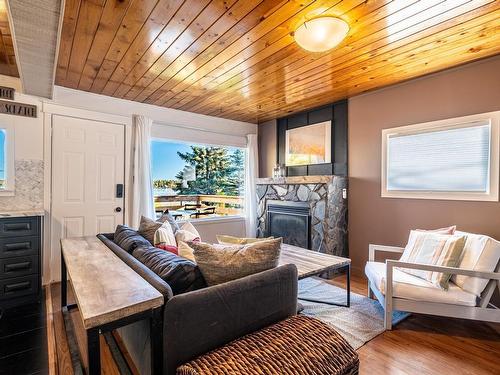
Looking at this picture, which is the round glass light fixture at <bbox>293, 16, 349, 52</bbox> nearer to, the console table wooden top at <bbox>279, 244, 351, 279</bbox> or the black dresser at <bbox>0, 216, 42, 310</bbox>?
the console table wooden top at <bbox>279, 244, 351, 279</bbox>

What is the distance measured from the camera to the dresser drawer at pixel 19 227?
2625 mm

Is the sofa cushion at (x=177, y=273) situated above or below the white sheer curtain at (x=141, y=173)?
below

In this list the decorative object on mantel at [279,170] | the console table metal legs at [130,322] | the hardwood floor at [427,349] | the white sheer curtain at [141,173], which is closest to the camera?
the console table metal legs at [130,322]

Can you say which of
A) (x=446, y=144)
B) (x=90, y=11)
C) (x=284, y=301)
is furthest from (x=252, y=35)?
(x=446, y=144)

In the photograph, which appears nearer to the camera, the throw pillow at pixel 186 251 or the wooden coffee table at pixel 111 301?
the wooden coffee table at pixel 111 301

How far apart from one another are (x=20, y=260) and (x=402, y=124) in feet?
14.6

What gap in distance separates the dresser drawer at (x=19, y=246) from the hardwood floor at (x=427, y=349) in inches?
31.3

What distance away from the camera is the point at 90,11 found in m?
1.84

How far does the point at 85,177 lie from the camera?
3.46m

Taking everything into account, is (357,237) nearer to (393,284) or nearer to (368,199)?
(368,199)

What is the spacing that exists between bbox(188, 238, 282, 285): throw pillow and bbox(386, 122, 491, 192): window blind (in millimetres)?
2311

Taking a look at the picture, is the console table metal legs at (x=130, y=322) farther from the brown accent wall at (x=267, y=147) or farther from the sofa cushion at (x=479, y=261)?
the brown accent wall at (x=267, y=147)

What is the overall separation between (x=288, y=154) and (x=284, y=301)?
127 inches

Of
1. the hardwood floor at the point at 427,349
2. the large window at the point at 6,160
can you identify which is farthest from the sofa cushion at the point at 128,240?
the large window at the point at 6,160
